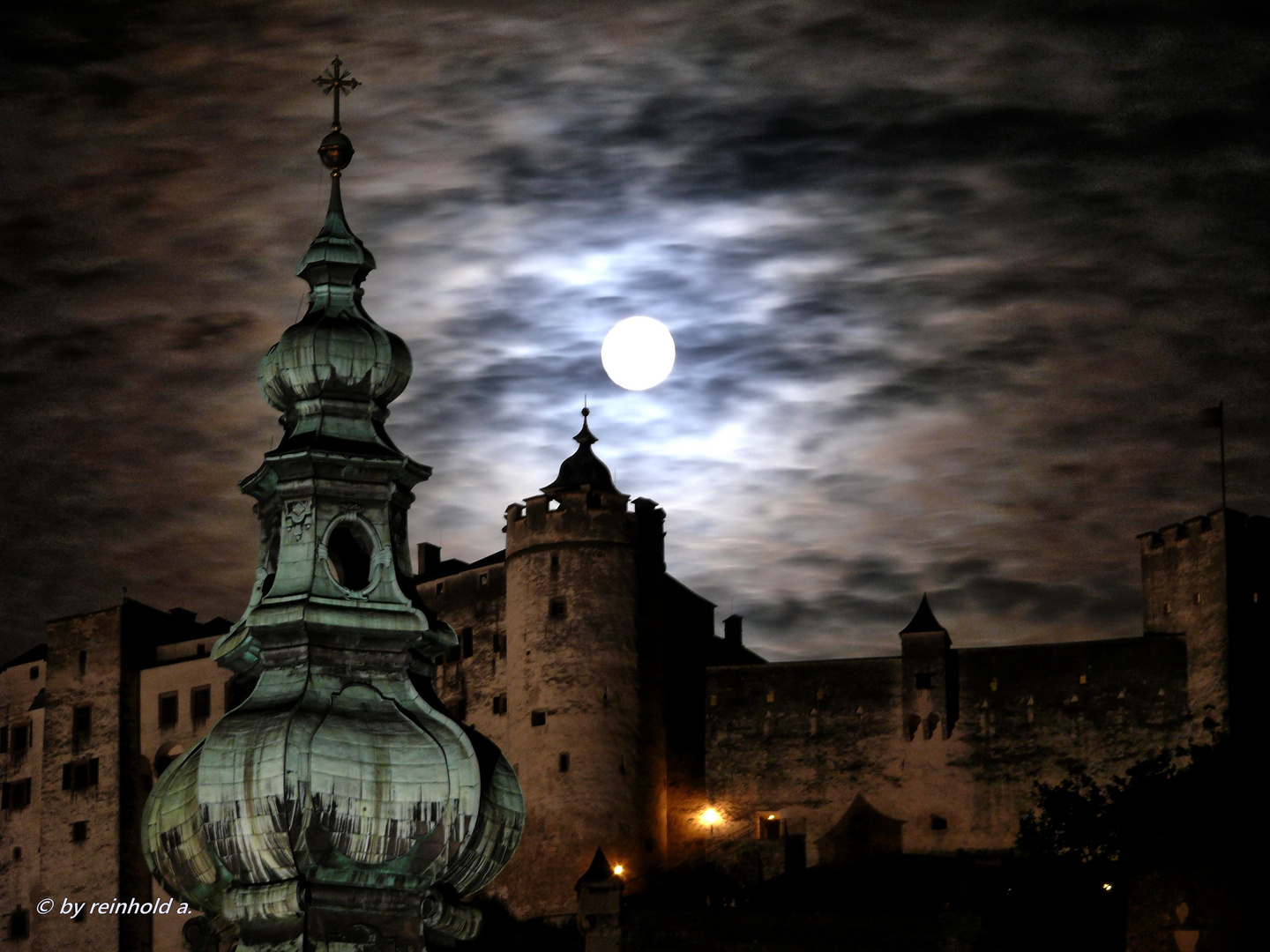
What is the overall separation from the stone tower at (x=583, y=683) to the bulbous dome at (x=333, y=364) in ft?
114

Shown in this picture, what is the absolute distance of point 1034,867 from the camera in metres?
62.3

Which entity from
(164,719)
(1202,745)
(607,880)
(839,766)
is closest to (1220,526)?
(1202,745)

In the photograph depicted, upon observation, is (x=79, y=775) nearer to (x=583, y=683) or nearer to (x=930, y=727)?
(x=583, y=683)

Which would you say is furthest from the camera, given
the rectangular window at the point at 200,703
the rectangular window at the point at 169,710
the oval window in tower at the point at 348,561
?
the rectangular window at the point at 169,710

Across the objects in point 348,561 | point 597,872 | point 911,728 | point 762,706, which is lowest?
point 597,872

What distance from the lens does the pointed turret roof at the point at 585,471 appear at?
2965 inches

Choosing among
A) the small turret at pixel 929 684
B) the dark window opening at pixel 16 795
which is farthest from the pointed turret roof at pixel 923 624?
the dark window opening at pixel 16 795

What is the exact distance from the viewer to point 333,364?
37.5 meters

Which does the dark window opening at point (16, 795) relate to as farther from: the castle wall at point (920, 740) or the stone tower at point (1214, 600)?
the stone tower at point (1214, 600)

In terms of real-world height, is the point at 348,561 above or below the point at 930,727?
below

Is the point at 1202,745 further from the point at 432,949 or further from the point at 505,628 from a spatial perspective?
the point at 432,949

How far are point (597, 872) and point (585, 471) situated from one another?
13.1 meters

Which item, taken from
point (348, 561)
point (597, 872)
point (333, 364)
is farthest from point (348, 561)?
point (597, 872)

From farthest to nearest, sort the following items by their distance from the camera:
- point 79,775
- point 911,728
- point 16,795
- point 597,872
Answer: point 16,795 < point 79,775 < point 911,728 < point 597,872
